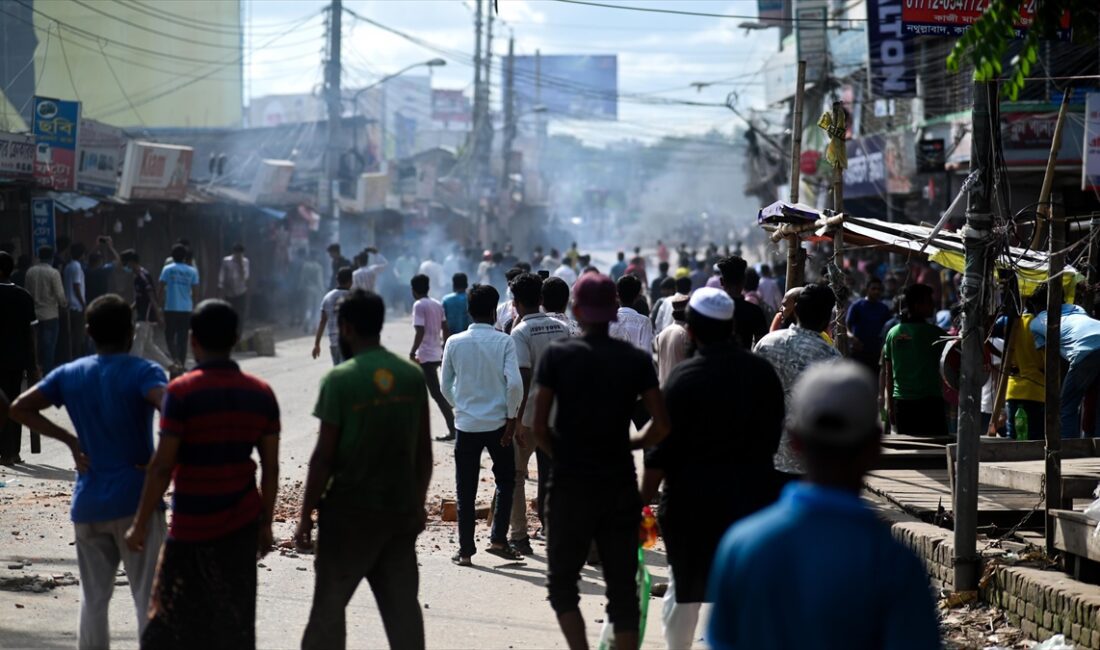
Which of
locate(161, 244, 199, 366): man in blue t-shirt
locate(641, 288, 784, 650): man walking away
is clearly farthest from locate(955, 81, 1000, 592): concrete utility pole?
locate(161, 244, 199, 366): man in blue t-shirt

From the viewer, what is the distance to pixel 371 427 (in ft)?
16.4

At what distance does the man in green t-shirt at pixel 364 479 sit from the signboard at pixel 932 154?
21608 mm

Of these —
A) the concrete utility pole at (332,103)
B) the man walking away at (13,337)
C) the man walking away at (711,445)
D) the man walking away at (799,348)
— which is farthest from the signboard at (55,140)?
the man walking away at (711,445)

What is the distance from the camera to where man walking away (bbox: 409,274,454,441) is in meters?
13.4

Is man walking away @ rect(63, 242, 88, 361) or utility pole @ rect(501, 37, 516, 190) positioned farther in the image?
utility pole @ rect(501, 37, 516, 190)

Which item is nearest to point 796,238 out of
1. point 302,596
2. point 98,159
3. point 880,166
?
point 302,596

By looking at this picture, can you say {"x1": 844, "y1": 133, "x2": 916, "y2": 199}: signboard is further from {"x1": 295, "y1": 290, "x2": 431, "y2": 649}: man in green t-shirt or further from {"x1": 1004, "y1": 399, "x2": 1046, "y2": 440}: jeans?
{"x1": 295, "y1": 290, "x2": 431, "y2": 649}: man in green t-shirt

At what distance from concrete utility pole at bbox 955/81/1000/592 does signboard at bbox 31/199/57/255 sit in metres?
17.5

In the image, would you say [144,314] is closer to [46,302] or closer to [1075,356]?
[46,302]

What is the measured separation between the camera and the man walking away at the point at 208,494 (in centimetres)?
474

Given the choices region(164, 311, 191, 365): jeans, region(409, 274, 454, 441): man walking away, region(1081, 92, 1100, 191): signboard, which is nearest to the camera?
region(409, 274, 454, 441): man walking away

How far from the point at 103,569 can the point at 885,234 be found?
253 inches

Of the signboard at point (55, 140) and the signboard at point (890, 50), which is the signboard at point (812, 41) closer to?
the signboard at point (890, 50)

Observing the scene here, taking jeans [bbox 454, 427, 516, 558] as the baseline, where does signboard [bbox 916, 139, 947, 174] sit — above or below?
above
